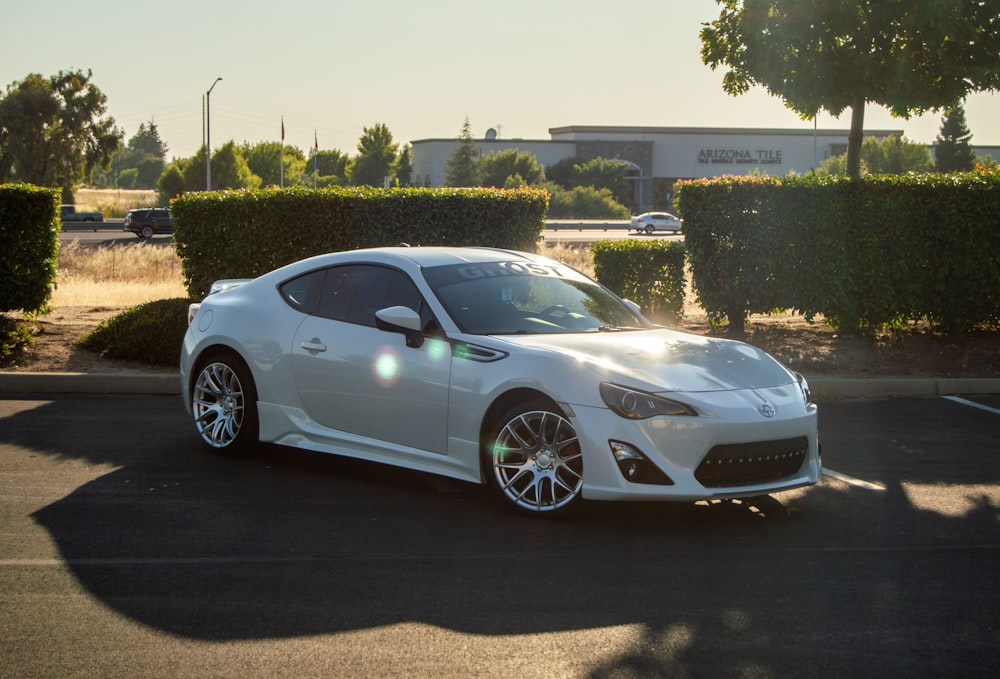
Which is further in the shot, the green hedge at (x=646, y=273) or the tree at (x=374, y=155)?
the tree at (x=374, y=155)

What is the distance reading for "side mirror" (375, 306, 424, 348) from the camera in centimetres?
727

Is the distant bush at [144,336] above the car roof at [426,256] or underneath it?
underneath

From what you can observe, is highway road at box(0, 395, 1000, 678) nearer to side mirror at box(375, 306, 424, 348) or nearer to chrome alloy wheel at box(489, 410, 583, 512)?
chrome alloy wheel at box(489, 410, 583, 512)

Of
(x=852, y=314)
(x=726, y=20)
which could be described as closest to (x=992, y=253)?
(x=852, y=314)

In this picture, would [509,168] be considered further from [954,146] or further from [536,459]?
[536,459]

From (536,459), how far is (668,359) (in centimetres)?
96

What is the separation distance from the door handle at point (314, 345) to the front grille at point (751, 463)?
273cm

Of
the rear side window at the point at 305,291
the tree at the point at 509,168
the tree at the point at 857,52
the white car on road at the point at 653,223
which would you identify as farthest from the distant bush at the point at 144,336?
the tree at the point at 509,168

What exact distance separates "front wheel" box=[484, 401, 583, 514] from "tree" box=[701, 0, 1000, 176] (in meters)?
10.5

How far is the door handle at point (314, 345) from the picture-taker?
25.8 feet

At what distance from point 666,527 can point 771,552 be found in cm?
69

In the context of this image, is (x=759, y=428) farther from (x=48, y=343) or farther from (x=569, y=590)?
(x=48, y=343)

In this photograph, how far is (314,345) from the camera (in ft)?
25.9

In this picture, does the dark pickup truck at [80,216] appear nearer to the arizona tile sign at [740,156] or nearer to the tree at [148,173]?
the arizona tile sign at [740,156]
